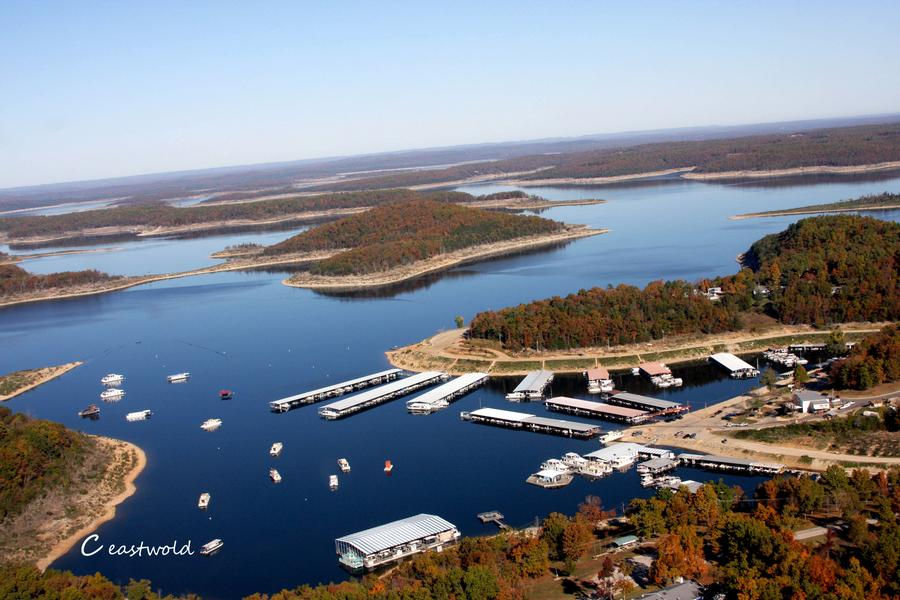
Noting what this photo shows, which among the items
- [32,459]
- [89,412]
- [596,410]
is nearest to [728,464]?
[596,410]

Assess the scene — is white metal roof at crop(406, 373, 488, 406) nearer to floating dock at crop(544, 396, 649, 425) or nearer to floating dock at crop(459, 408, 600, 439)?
floating dock at crop(459, 408, 600, 439)

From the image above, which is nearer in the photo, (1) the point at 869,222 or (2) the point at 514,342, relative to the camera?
(2) the point at 514,342

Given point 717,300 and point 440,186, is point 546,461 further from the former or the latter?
point 440,186

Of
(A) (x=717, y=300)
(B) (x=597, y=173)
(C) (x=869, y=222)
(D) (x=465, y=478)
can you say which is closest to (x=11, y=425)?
(D) (x=465, y=478)

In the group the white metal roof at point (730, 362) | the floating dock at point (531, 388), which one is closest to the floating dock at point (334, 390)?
the floating dock at point (531, 388)

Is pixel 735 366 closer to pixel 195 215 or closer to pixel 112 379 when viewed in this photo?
pixel 112 379

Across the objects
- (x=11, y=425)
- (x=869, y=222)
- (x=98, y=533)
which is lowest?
(x=98, y=533)

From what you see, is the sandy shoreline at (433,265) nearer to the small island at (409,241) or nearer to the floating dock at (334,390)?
the small island at (409,241)

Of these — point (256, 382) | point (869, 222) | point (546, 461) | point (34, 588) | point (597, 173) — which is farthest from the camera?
point (597, 173)
